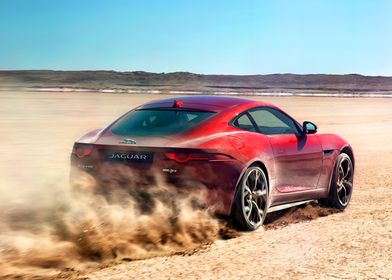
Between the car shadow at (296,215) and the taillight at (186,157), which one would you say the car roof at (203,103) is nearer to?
the taillight at (186,157)

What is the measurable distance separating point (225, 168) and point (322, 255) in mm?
1185

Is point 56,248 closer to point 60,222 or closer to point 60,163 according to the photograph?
point 60,222

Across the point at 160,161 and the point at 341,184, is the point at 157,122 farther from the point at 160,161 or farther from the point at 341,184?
the point at 341,184

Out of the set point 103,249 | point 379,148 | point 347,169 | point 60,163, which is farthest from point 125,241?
point 379,148

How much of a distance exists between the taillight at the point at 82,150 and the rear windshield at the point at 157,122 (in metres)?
0.30

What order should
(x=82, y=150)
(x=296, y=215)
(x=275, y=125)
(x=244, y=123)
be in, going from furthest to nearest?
(x=296, y=215) → (x=275, y=125) → (x=244, y=123) → (x=82, y=150)

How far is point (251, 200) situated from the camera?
23.7 ft

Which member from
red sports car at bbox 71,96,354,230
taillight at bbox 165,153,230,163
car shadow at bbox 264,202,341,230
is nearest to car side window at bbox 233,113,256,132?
red sports car at bbox 71,96,354,230

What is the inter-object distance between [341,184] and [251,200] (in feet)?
7.26

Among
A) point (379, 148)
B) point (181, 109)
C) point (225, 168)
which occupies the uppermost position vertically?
point (181, 109)

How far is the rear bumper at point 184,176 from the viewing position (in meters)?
6.65

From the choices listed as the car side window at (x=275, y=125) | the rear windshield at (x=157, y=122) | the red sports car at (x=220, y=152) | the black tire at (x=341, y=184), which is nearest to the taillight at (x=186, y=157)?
the red sports car at (x=220, y=152)

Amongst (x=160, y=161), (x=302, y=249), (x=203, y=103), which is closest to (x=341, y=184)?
(x=203, y=103)

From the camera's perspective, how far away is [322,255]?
20.6ft
